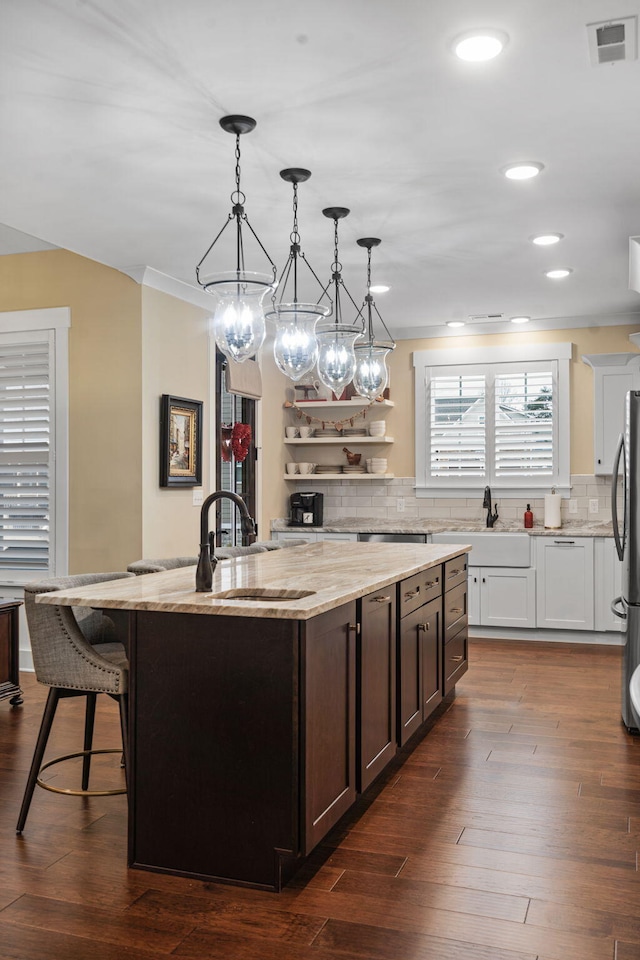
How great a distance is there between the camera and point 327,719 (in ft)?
9.58

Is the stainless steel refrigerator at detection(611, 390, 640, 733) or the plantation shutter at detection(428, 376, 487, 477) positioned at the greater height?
the plantation shutter at detection(428, 376, 487, 477)

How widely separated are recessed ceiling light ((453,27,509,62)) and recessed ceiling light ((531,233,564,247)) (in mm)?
2174

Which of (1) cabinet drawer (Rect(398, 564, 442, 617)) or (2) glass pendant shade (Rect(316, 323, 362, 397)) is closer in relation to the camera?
(1) cabinet drawer (Rect(398, 564, 442, 617))

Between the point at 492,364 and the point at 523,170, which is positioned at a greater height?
the point at 523,170

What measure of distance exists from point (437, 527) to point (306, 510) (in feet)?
4.09

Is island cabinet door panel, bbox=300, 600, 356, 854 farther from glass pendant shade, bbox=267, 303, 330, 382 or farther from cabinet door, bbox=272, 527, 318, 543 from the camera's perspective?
cabinet door, bbox=272, 527, 318, 543

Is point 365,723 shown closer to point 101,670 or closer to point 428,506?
point 101,670

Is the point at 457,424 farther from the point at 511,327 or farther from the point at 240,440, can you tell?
the point at 240,440

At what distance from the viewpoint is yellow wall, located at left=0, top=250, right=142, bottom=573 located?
550 cm

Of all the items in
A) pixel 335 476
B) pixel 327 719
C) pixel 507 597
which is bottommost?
pixel 507 597

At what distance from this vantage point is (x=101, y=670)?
3203 mm

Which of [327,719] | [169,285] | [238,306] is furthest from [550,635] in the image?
[238,306]

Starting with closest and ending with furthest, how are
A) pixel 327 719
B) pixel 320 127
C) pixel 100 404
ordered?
pixel 327 719, pixel 320 127, pixel 100 404

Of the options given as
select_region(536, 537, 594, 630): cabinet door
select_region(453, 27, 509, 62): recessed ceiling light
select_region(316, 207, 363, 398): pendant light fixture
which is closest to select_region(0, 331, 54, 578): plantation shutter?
select_region(316, 207, 363, 398): pendant light fixture
